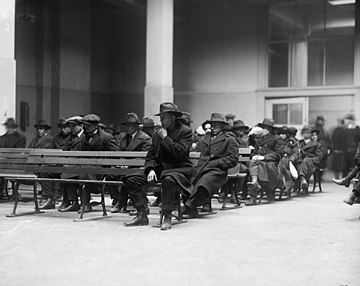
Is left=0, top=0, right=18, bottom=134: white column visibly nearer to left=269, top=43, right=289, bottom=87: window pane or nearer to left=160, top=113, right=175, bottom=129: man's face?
left=160, top=113, right=175, bottom=129: man's face

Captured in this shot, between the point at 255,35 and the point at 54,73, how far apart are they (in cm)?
690

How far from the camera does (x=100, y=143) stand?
9938 millimetres

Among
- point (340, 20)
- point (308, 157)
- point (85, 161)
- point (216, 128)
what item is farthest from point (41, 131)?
point (340, 20)

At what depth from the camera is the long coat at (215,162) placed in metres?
9.41

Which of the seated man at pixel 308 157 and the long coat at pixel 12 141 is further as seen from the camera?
the seated man at pixel 308 157

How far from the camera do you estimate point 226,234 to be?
25.2 feet

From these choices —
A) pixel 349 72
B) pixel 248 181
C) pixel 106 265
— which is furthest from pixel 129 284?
pixel 349 72

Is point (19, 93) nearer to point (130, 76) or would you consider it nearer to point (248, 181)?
point (130, 76)

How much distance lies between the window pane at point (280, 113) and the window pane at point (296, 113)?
0.21m

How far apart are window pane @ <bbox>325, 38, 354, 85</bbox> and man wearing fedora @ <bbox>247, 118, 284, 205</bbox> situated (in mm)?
7512

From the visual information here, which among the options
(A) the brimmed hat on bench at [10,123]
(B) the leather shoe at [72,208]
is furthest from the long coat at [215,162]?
(A) the brimmed hat on bench at [10,123]

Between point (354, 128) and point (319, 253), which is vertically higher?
point (354, 128)

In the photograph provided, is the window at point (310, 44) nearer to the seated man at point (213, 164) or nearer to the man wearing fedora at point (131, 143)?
the seated man at point (213, 164)

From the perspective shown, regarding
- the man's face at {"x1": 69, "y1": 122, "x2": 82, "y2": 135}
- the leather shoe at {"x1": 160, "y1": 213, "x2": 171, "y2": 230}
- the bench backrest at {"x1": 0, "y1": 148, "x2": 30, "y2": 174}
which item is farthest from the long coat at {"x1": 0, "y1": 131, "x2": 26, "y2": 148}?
the leather shoe at {"x1": 160, "y1": 213, "x2": 171, "y2": 230}
